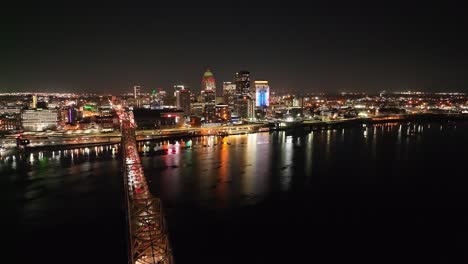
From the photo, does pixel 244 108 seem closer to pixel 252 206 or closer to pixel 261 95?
pixel 261 95

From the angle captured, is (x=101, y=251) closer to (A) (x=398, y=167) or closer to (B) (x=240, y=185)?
(B) (x=240, y=185)

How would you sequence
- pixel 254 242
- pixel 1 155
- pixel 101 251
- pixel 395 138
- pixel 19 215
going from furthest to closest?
pixel 395 138, pixel 1 155, pixel 19 215, pixel 254 242, pixel 101 251

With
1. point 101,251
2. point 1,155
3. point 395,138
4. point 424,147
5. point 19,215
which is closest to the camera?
point 101,251

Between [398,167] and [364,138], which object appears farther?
[364,138]

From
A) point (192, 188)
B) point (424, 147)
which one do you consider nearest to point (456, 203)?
point (192, 188)

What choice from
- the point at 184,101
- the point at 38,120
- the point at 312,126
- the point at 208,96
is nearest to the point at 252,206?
the point at 38,120

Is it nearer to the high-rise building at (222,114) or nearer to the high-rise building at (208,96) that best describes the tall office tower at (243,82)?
the high-rise building at (208,96)

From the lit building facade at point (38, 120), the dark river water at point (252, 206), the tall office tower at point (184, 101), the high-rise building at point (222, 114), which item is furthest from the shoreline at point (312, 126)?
the tall office tower at point (184, 101)
